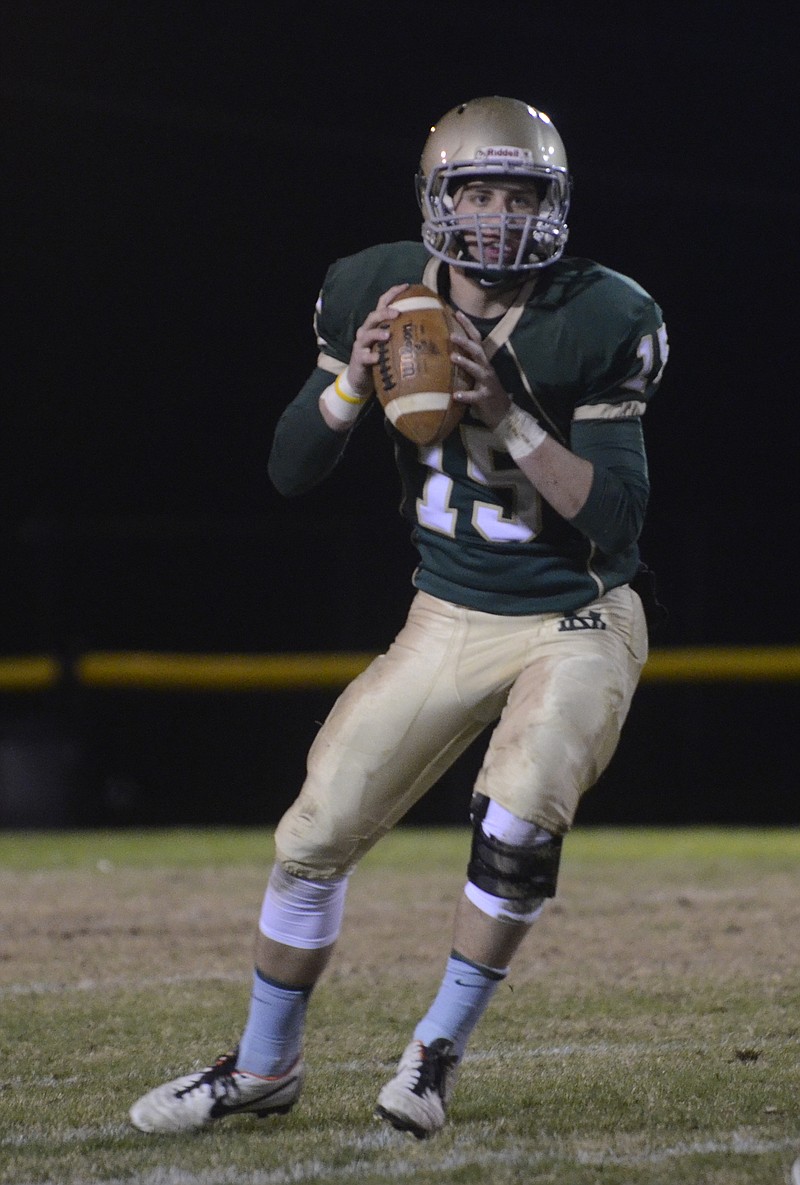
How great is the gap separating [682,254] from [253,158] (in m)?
3.58

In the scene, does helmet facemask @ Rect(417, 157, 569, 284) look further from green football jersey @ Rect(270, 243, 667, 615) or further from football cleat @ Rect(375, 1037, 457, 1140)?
football cleat @ Rect(375, 1037, 457, 1140)

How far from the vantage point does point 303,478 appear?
122 inches

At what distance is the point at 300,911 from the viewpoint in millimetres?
2926

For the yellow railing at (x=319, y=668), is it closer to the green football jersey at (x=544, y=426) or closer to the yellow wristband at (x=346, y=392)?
the green football jersey at (x=544, y=426)

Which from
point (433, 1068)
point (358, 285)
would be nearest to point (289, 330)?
point (358, 285)

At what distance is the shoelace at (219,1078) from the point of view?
2.88 metres

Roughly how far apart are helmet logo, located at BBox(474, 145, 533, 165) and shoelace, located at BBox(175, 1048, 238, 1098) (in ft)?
5.34

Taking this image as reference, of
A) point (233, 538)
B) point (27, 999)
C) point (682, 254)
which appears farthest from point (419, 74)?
point (27, 999)

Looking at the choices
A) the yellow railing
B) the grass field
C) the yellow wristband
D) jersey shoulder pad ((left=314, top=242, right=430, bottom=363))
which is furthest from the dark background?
the yellow wristband

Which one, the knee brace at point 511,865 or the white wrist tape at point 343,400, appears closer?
the knee brace at point 511,865

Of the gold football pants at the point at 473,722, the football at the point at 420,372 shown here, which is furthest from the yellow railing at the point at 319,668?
the football at the point at 420,372

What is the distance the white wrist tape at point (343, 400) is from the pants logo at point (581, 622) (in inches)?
20.5

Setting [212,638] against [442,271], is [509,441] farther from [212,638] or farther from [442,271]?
[212,638]

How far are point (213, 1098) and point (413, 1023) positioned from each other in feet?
3.28
